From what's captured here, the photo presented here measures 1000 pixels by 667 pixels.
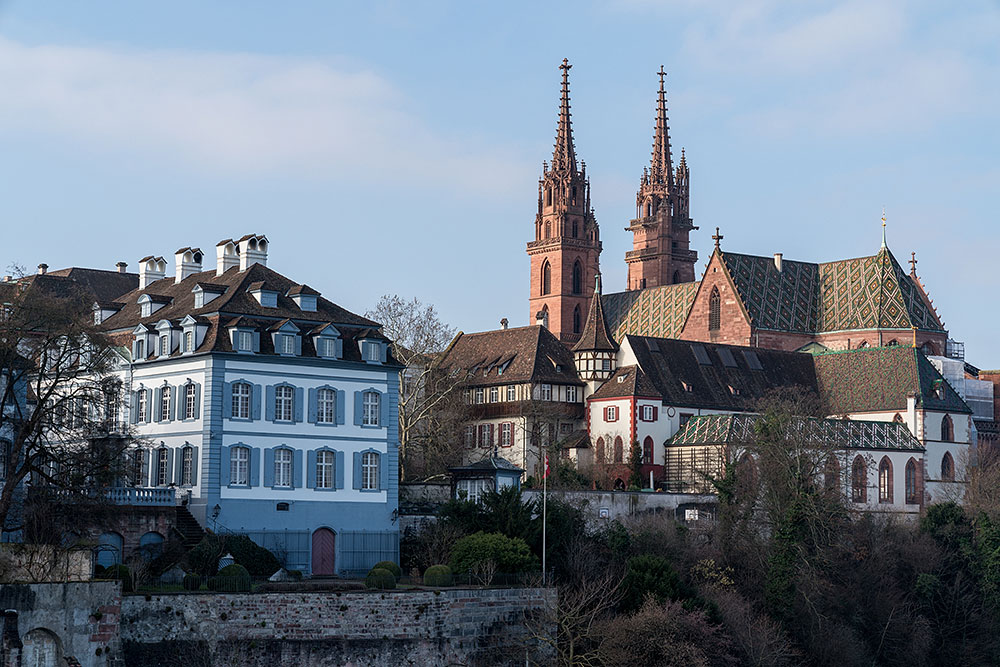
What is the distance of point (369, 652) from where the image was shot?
165 feet

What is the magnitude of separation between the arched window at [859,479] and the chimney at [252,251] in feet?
121

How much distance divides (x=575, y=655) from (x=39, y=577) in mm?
17986

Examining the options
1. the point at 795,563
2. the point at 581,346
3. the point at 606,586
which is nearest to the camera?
the point at 606,586

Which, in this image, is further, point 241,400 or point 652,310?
point 652,310

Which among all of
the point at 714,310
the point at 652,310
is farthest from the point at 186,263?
the point at 652,310

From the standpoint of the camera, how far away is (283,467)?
6319 cm

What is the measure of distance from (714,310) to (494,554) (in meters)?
62.1

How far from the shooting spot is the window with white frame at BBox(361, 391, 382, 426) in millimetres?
65875

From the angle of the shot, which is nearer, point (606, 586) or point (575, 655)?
point (575, 655)

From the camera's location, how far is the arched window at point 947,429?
97062 mm

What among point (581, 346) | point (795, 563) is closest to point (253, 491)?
point (795, 563)

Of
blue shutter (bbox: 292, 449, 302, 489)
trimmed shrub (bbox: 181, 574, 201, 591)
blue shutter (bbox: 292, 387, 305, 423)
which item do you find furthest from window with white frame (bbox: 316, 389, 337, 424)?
trimmed shrub (bbox: 181, 574, 201, 591)

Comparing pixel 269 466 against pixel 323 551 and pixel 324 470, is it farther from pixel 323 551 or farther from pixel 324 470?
pixel 323 551

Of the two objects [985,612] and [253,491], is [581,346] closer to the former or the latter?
[985,612]
